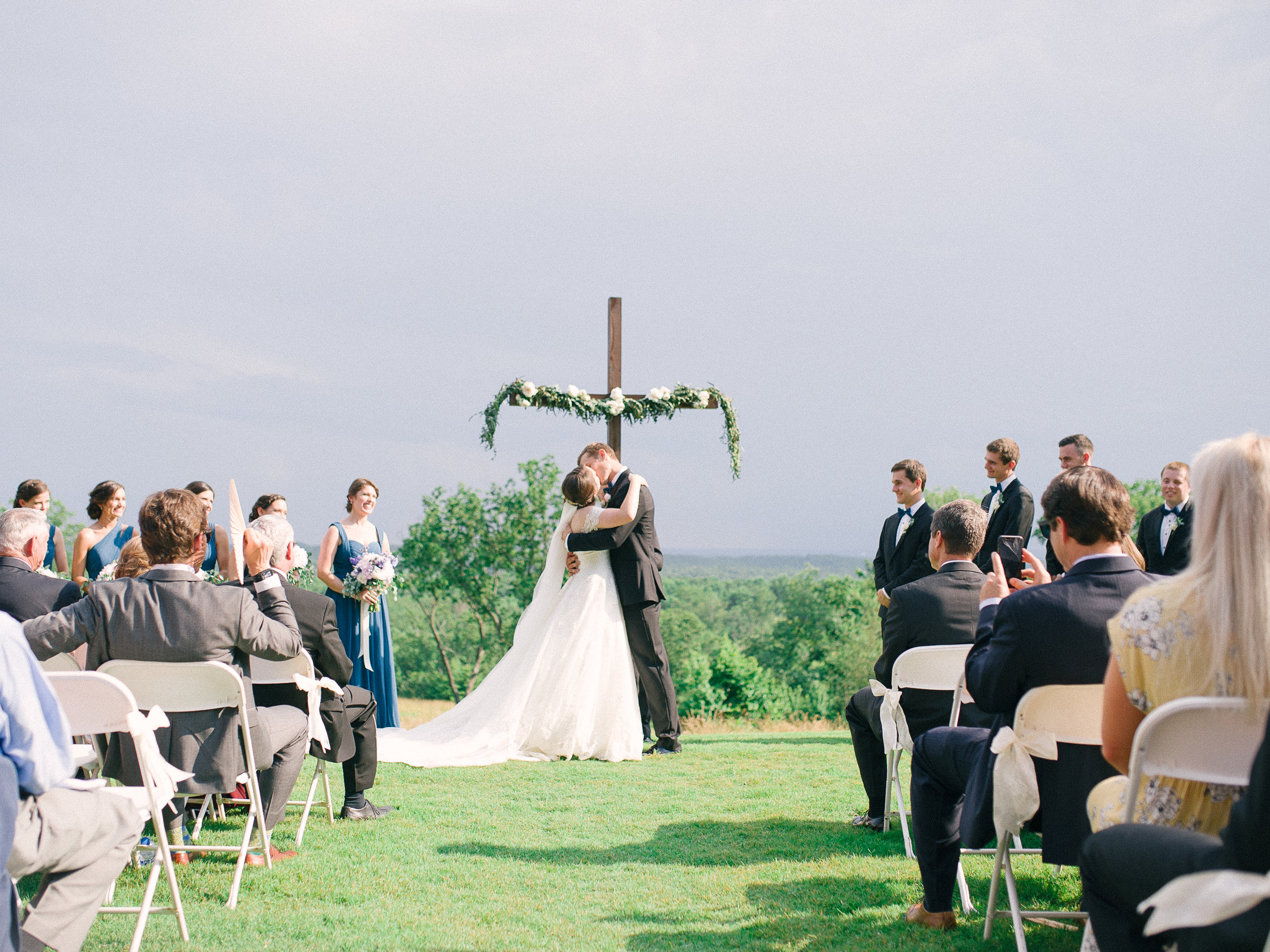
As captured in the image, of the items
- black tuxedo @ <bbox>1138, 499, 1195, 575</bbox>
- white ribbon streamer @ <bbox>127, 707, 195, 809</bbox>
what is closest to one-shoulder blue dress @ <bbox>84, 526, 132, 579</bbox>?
white ribbon streamer @ <bbox>127, 707, 195, 809</bbox>

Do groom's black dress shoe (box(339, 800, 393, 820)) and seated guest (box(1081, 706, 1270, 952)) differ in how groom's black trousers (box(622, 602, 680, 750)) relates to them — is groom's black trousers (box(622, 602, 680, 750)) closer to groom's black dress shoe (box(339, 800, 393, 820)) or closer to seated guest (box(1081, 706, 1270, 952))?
groom's black dress shoe (box(339, 800, 393, 820))

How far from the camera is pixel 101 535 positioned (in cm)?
757

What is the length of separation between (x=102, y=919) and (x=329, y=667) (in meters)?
1.61

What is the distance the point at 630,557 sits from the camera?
325 inches

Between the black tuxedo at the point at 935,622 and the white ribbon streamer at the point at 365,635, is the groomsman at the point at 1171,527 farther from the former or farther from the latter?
the white ribbon streamer at the point at 365,635

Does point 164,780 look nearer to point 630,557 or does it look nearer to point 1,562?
point 1,562

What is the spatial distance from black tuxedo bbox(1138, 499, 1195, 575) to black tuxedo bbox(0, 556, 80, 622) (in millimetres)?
7007

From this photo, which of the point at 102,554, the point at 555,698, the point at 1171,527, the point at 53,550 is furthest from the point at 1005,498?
the point at 53,550

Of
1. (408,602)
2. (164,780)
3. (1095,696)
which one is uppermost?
(1095,696)

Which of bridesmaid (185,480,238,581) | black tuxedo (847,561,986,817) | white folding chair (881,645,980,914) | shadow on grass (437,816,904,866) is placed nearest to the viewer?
white folding chair (881,645,980,914)

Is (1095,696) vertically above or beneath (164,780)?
above

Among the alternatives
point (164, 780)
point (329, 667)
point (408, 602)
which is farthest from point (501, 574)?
point (164, 780)

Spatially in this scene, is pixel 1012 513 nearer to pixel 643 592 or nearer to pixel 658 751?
pixel 643 592

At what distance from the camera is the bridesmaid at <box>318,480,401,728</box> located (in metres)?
7.81
